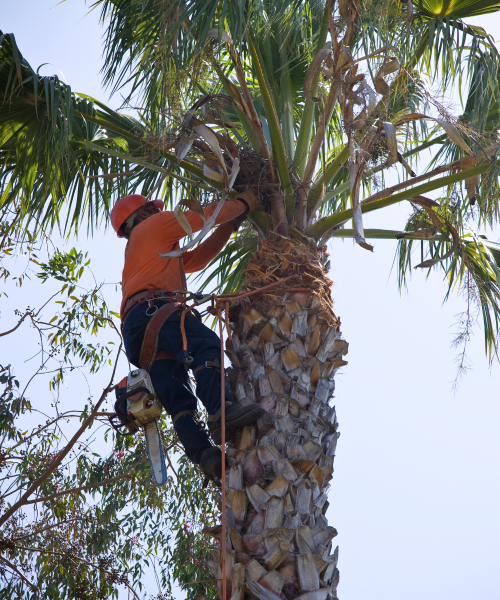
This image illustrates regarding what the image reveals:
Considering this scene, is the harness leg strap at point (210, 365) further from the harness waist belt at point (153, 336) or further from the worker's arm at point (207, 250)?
the worker's arm at point (207, 250)

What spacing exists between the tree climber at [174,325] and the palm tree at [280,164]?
16 centimetres

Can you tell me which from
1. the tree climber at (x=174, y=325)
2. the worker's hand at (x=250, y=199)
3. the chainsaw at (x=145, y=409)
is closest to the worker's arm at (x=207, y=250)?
the tree climber at (x=174, y=325)

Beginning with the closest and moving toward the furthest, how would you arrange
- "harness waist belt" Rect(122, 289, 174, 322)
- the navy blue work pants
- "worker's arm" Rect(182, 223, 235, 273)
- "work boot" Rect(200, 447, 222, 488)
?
"work boot" Rect(200, 447, 222, 488) < the navy blue work pants < "harness waist belt" Rect(122, 289, 174, 322) < "worker's arm" Rect(182, 223, 235, 273)

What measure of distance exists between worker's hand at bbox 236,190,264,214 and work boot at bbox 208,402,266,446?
1.51 meters

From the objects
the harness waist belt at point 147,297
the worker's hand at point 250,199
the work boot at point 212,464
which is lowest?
the work boot at point 212,464

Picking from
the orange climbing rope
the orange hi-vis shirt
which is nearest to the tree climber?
the orange hi-vis shirt

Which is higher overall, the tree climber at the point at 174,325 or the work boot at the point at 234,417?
the tree climber at the point at 174,325

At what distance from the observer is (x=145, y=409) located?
4074mm

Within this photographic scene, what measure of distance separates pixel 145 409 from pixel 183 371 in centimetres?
42

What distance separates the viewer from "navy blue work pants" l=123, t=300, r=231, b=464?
3.94 m

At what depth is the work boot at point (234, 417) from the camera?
3666 millimetres

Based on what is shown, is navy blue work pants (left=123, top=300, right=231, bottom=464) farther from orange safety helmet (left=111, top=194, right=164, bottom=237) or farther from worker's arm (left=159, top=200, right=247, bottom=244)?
orange safety helmet (left=111, top=194, right=164, bottom=237)

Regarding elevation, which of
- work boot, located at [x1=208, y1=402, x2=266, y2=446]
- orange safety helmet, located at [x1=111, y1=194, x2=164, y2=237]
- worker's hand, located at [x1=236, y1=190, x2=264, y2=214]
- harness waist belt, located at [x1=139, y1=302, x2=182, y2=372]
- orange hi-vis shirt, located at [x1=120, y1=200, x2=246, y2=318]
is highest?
orange safety helmet, located at [x1=111, y1=194, x2=164, y2=237]

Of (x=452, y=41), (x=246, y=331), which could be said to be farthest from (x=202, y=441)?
(x=452, y=41)
